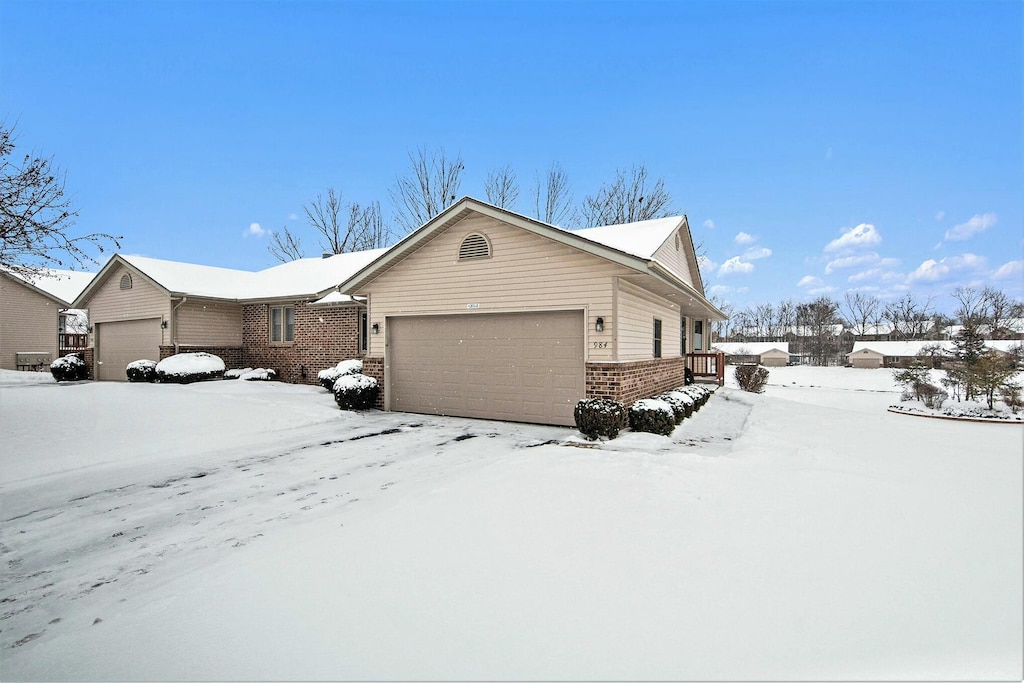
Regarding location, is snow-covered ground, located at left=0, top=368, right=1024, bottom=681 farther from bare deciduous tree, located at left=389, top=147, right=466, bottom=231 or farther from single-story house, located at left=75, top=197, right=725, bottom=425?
bare deciduous tree, located at left=389, top=147, right=466, bottom=231

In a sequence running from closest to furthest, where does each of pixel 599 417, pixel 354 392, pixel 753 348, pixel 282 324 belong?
pixel 599 417
pixel 354 392
pixel 282 324
pixel 753 348

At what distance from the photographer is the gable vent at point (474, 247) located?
406 inches

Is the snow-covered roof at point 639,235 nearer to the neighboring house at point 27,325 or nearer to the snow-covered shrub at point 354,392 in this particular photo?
the snow-covered shrub at point 354,392

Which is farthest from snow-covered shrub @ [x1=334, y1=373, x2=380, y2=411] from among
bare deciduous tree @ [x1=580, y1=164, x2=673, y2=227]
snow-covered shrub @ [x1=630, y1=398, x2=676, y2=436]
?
bare deciduous tree @ [x1=580, y1=164, x2=673, y2=227]

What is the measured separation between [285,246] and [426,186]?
13892 mm

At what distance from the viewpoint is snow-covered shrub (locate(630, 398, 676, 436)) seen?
8.78m

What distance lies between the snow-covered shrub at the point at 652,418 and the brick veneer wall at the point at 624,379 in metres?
0.37

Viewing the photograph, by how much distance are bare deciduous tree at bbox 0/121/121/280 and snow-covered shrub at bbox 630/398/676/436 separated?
9706 millimetres

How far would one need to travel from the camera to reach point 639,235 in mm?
12727

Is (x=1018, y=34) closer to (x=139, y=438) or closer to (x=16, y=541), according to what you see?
(x=16, y=541)

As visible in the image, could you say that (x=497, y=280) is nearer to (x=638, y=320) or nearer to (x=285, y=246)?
(x=638, y=320)

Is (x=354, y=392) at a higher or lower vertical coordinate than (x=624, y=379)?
lower

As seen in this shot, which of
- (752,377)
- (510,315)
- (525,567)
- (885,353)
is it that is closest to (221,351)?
(510,315)

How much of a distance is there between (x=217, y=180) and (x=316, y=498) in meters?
24.6
